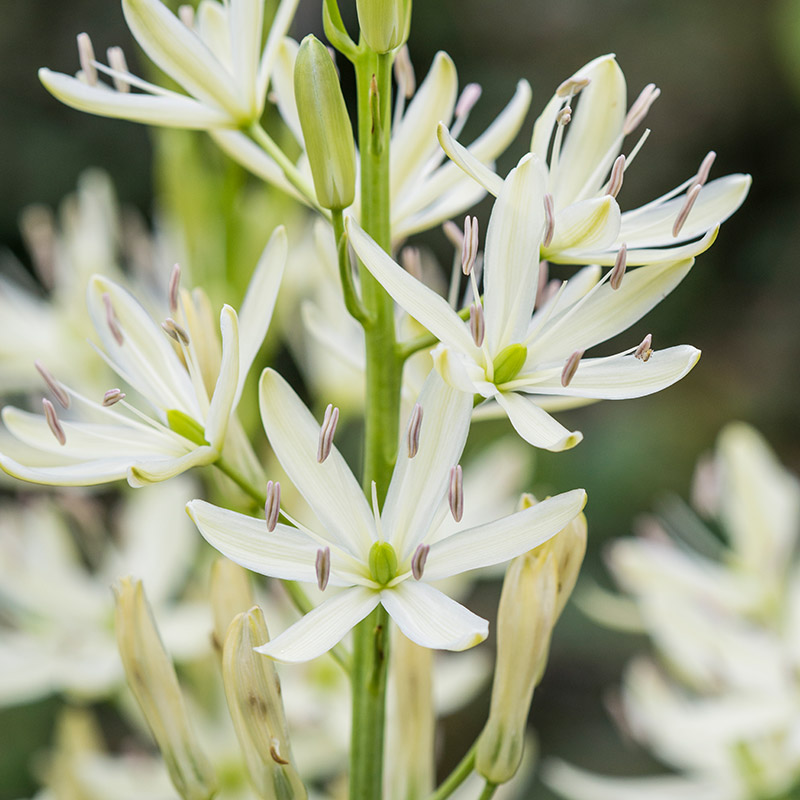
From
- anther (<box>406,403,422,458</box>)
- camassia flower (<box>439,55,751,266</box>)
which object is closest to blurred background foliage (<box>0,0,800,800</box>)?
camassia flower (<box>439,55,751,266</box>)

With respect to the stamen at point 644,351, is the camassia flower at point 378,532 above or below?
below

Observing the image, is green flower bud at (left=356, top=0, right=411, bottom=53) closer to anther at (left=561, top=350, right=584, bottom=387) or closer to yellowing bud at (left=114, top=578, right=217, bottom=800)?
anther at (left=561, top=350, right=584, bottom=387)

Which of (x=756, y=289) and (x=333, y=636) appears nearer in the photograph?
(x=333, y=636)

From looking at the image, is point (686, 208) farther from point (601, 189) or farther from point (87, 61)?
point (87, 61)

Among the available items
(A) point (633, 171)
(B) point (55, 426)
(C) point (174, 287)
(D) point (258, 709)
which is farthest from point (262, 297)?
(A) point (633, 171)

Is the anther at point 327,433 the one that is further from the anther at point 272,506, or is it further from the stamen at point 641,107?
the stamen at point 641,107

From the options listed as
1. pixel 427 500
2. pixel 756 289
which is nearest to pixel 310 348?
pixel 427 500

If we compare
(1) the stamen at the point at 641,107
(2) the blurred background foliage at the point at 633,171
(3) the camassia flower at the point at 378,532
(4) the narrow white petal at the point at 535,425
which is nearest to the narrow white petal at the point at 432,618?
(3) the camassia flower at the point at 378,532

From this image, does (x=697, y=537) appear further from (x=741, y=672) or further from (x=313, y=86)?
(x=313, y=86)
